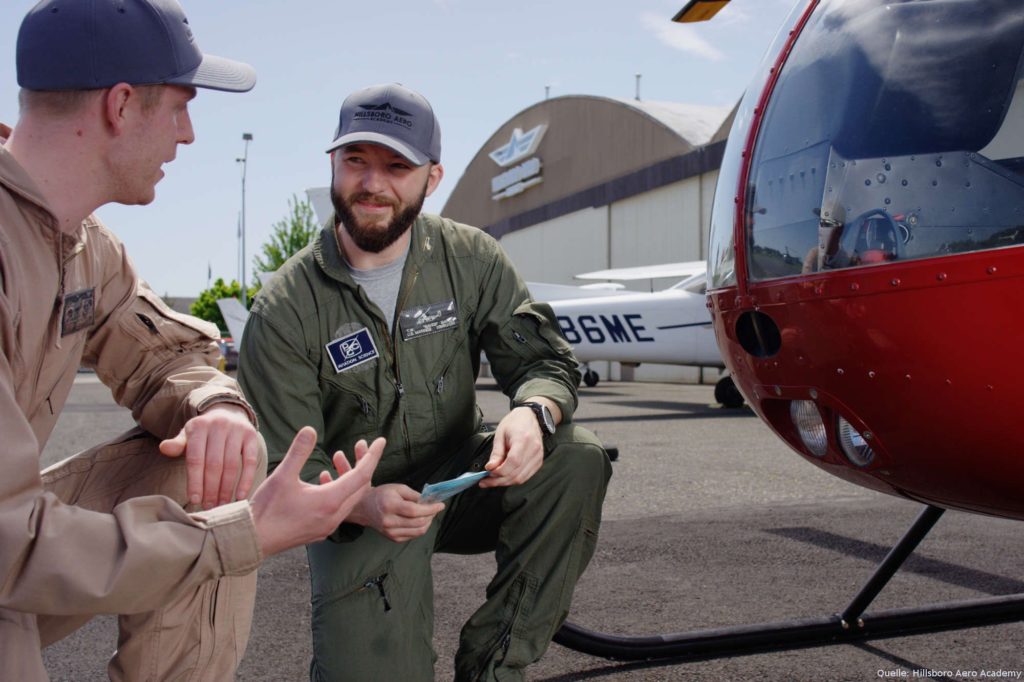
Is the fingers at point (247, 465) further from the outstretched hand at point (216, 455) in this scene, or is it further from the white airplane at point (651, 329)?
the white airplane at point (651, 329)

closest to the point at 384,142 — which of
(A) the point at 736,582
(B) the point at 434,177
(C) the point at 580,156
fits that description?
(B) the point at 434,177

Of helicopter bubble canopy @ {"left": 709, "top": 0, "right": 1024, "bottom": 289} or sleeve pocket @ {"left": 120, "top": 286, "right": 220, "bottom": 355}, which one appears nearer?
helicopter bubble canopy @ {"left": 709, "top": 0, "right": 1024, "bottom": 289}

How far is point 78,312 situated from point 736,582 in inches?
105

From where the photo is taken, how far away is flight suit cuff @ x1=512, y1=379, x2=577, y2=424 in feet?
7.55

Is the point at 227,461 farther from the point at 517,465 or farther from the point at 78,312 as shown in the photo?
the point at 517,465

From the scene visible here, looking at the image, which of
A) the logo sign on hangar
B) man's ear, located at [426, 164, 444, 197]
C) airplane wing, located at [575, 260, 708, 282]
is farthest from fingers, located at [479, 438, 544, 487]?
the logo sign on hangar

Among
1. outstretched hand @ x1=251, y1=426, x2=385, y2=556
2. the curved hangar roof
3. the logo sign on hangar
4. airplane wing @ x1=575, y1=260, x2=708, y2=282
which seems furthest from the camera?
the logo sign on hangar

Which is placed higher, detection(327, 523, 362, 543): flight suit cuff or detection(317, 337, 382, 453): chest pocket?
detection(317, 337, 382, 453): chest pocket

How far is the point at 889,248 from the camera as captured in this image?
6.02ft

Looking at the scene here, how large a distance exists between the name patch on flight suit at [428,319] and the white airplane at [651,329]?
33.5ft

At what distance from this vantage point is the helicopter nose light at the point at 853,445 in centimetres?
204

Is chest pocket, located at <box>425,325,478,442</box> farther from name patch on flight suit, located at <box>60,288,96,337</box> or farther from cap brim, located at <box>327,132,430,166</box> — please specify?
name patch on flight suit, located at <box>60,288,96,337</box>

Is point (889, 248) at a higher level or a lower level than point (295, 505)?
higher

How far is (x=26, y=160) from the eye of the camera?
4.99ft
